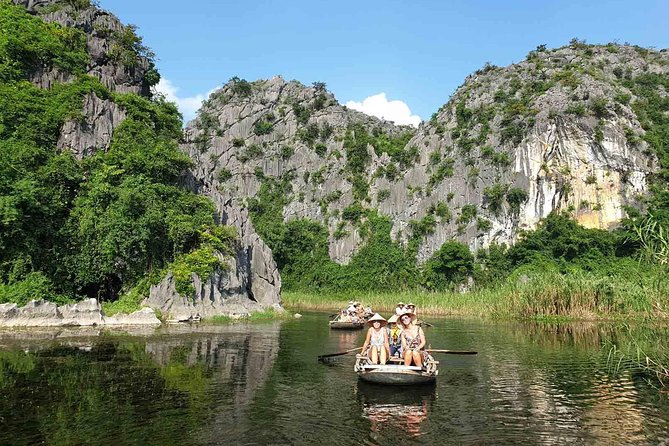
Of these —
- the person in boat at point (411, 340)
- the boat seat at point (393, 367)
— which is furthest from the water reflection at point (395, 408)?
the person in boat at point (411, 340)

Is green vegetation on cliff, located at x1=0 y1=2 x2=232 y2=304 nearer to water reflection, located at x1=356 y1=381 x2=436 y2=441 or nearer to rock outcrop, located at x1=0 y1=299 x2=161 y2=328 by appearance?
rock outcrop, located at x1=0 y1=299 x2=161 y2=328

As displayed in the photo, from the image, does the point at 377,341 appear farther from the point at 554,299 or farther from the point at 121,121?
the point at 121,121

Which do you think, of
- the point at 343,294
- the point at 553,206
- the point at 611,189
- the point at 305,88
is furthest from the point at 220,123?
the point at 611,189

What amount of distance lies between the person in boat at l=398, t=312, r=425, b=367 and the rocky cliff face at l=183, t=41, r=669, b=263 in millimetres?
29146

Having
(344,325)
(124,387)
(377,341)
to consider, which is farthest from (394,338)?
(344,325)

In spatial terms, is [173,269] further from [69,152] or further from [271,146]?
[271,146]

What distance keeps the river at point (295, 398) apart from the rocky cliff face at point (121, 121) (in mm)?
12300

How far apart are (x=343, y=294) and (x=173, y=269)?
114 ft

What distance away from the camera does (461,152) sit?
2650 inches

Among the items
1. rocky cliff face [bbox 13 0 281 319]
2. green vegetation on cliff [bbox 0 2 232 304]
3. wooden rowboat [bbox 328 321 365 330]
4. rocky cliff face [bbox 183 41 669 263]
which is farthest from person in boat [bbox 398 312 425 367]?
rocky cliff face [bbox 183 41 669 263]

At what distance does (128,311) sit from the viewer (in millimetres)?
28516

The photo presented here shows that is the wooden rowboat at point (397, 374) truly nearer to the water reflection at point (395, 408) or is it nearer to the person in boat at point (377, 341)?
the water reflection at point (395, 408)

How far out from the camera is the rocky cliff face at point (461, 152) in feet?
196

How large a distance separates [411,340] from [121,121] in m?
31.2
